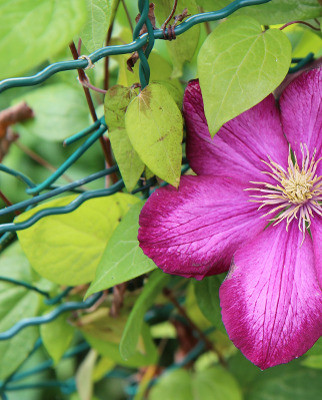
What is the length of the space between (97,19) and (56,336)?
17.3 inches

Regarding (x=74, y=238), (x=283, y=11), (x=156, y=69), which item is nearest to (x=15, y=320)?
(x=74, y=238)

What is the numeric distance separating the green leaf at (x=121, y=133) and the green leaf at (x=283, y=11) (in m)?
0.16

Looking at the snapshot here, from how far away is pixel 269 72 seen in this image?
17.4 inches

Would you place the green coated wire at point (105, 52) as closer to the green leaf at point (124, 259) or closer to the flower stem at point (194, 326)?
the green leaf at point (124, 259)

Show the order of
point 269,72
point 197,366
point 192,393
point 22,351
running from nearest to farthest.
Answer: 1. point 269,72
2. point 22,351
3. point 192,393
4. point 197,366

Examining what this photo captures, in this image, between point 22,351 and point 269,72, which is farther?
point 22,351

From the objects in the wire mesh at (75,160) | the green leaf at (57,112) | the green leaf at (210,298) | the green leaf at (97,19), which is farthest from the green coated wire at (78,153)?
the green leaf at (57,112)

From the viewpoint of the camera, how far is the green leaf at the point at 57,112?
0.86 meters

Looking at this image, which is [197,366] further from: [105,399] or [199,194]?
[199,194]

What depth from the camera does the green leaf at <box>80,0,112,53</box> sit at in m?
0.42

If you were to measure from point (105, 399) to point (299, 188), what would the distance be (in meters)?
0.77

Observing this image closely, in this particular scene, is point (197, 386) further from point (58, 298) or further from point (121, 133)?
point (121, 133)

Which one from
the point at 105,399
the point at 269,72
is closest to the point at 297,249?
the point at 269,72

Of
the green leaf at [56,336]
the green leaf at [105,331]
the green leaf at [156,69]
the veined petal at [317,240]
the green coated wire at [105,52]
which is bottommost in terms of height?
the green leaf at [105,331]
